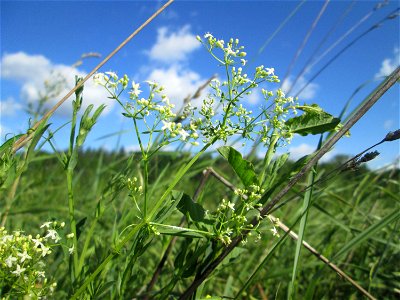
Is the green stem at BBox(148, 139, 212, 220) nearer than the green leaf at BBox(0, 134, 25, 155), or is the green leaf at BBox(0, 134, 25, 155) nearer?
the green stem at BBox(148, 139, 212, 220)

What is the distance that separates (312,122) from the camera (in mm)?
1664

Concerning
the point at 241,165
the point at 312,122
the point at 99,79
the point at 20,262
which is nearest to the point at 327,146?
the point at 312,122

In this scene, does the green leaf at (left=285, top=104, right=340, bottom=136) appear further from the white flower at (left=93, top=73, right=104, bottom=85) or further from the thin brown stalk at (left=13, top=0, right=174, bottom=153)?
the thin brown stalk at (left=13, top=0, right=174, bottom=153)

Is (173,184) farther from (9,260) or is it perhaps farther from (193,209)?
(9,260)

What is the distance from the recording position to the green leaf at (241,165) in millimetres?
1589

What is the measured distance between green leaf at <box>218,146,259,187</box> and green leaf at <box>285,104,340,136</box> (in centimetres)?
25

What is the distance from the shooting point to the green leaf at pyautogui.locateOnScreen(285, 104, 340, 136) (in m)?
1.62

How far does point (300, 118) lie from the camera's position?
66.0 inches

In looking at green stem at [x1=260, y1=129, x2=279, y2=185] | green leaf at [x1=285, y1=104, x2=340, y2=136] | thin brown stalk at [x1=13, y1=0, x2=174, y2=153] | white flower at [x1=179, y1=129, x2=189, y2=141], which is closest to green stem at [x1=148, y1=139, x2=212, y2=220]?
white flower at [x1=179, y1=129, x2=189, y2=141]

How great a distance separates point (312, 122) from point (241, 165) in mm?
360

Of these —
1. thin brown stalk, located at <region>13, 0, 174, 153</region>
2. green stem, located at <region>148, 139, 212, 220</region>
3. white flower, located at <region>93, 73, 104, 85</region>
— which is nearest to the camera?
green stem, located at <region>148, 139, 212, 220</region>

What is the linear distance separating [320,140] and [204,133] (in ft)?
A: 2.43

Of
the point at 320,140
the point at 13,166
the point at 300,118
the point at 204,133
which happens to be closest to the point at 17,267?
the point at 13,166

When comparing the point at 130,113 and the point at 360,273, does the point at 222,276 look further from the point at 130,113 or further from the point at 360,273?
the point at 130,113
